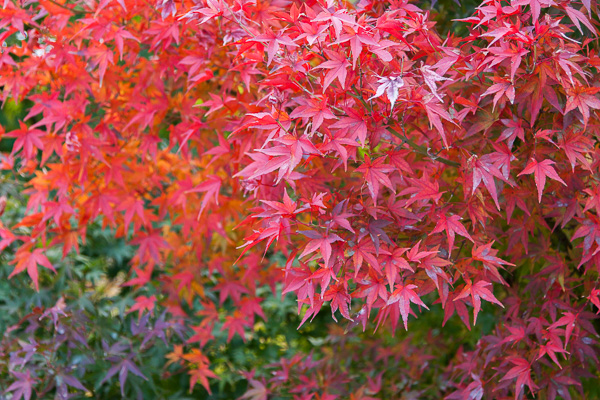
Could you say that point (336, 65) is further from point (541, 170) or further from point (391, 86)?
point (541, 170)

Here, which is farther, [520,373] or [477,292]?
[520,373]

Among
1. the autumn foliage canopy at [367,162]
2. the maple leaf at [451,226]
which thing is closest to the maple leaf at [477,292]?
the autumn foliage canopy at [367,162]

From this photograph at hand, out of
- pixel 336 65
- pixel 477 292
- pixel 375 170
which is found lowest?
pixel 477 292

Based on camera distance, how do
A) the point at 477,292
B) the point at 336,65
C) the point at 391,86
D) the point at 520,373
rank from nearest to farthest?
the point at 391,86 < the point at 336,65 < the point at 477,292 < the point at 520,373

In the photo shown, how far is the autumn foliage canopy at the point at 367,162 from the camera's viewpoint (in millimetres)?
1463

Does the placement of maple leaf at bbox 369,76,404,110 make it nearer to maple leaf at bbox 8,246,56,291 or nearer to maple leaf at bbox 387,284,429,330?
maple leaf at bbox 387,284,429,330

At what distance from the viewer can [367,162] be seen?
1.51 metres

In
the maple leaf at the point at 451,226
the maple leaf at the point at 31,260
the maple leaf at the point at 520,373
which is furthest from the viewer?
the maple leaf at the point at 31,260

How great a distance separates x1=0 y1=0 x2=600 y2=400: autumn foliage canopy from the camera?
4.80 ft

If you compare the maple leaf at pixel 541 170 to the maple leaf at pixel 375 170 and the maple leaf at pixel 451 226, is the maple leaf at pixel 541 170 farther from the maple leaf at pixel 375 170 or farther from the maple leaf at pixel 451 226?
the maple leaf at pixel 375 170

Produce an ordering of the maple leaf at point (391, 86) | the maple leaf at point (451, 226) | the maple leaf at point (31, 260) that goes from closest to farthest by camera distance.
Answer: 1. the maple leaf at point (391, 86)
2. the maple leaf at point (451, 226)
3. the maple leaf at point (31, 260)

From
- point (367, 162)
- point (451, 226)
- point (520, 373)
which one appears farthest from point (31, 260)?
point (520, 373)

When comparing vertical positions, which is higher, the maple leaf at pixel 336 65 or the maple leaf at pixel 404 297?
the maple leaf at pixel 336 65

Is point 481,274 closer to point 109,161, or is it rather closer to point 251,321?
point 251,321
